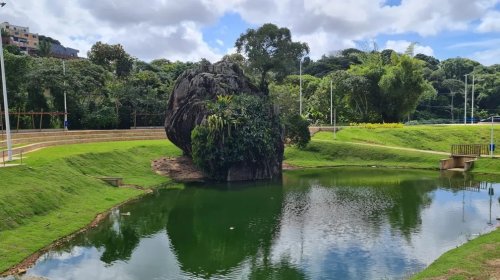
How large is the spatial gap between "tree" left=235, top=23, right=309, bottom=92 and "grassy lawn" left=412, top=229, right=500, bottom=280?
4136 centimetres

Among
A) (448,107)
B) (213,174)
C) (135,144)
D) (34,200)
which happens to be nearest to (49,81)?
(135,144)

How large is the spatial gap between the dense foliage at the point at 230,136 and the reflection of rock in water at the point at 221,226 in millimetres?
4671

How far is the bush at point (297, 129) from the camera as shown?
197 feet

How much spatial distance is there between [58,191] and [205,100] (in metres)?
20.2

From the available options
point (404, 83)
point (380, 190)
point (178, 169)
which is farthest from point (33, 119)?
point (404, 83)

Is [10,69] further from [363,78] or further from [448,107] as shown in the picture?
[448,107]

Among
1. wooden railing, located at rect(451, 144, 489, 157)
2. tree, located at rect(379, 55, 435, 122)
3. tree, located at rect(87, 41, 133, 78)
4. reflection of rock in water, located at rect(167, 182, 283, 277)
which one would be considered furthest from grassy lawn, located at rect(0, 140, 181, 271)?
tree, located at rect(379, 55, 435, 122)

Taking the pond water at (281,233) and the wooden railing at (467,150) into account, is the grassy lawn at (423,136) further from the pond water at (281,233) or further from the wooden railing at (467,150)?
the pond water at (281,233)

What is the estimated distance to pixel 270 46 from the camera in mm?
61875

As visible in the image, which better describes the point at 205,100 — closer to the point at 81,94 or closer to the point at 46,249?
the point at 81,94

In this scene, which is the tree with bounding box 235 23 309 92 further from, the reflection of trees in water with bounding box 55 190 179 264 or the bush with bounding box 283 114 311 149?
the reflection of trees in water with bounding box 55 190 179 264

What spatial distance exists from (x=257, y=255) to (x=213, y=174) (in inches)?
976

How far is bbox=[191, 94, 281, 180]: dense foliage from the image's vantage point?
45.5 metres

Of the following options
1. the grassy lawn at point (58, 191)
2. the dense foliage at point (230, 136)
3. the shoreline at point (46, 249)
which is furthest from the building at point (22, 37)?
the shoreline at point (46, 249)
